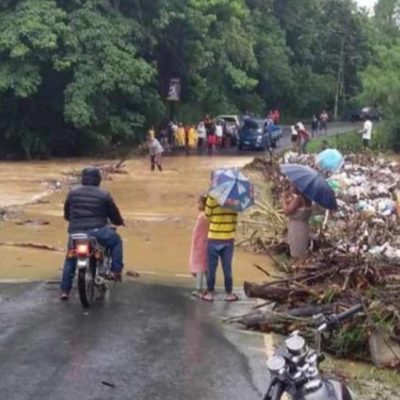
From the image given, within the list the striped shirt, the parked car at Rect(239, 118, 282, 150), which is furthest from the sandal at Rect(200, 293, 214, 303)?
the parked car at Rect(239, 118, 282, 150)

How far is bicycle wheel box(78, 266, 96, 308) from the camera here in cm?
1017

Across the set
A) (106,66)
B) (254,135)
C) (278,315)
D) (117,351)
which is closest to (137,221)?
(278,315)

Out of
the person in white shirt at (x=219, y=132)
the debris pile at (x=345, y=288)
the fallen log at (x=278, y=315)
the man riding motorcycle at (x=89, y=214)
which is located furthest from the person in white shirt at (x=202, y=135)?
the fallen log at (x=278, y=315)

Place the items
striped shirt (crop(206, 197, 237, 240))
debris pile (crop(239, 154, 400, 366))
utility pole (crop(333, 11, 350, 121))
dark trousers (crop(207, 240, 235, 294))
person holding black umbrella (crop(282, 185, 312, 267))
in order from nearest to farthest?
debris pile (crop(239, 154, 400, 366))
striped shirt (crop(206, 197, 237, 240))
dark trousers (crop(207, 240, 235, 294))
person holding black umbrella (crop(282, 185, 312, 267))
utility pole (crop(333, 11, 350, 121))

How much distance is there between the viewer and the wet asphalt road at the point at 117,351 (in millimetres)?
7488

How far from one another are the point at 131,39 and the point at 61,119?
4461 millimetres

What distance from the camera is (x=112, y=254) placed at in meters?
11.2

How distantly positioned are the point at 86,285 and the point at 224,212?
74.9 inches

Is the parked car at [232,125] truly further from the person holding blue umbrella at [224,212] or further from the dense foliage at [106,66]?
the person holding blue umbrella at [224,212]

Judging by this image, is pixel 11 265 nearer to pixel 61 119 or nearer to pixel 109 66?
pixel 109 66

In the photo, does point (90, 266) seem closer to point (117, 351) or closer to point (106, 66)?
point (117, 351)

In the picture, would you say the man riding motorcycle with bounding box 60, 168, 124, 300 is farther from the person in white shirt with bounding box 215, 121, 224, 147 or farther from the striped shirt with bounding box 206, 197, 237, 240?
the person in white shirt with bounding box 215, 121, 224, 147

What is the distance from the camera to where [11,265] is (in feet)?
45.1

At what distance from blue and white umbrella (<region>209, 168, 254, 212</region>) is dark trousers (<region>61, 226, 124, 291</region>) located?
1297mm
